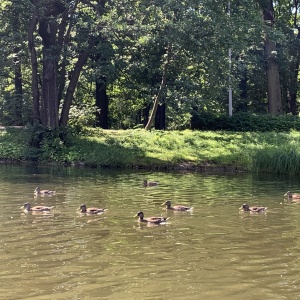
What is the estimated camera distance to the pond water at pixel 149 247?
7.99 metres

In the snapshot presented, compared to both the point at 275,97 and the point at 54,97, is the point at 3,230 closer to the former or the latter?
the point at 54,97

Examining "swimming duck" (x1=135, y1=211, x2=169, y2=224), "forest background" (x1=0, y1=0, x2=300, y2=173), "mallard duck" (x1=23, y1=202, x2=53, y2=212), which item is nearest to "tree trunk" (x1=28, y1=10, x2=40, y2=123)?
"forest background" (x1=0, y1=0, x2=300, y2=173)

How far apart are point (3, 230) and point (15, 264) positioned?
2759 millimetres

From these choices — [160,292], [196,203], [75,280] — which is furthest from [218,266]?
[196,203]

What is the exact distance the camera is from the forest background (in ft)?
89.8

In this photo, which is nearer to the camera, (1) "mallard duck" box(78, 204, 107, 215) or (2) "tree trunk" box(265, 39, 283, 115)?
(1) "mallard duck" box(78, 204, 107, 215)

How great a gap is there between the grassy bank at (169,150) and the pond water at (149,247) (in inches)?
284

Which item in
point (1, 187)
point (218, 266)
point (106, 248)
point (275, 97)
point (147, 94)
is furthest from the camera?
point (275, 97)

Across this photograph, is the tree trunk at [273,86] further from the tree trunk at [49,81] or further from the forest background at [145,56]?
the tree trunk at [49,81]

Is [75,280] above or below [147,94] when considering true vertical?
below

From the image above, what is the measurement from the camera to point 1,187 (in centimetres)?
1861

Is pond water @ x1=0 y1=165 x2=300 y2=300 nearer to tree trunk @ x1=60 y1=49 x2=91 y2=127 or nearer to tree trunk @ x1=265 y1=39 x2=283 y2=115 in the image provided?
tree trunk @ x1=60 y1=49 x2=91 y2=127

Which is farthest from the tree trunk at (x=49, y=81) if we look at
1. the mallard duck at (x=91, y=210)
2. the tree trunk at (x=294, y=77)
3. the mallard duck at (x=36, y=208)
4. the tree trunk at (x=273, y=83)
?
the mallard duck at (x=91, y=210)

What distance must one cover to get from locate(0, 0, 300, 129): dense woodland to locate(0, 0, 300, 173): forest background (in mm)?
57
